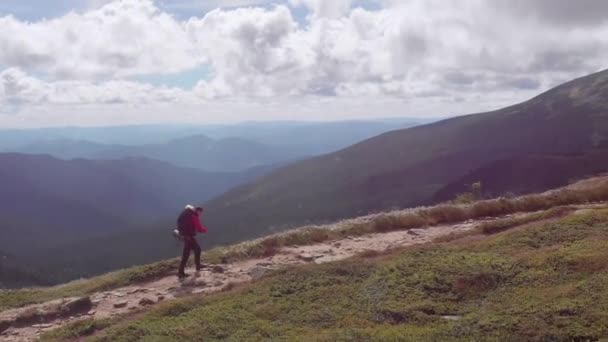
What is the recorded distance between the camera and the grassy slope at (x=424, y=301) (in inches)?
473

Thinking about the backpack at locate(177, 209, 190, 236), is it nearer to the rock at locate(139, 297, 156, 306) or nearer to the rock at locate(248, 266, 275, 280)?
the rock at locate(248, 266, 275, 280)

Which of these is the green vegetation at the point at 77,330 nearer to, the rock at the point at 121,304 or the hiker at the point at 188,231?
the rock at the point at 121,304

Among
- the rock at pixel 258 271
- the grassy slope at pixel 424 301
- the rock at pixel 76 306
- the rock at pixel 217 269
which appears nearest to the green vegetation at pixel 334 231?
the rock at pixel 217 269

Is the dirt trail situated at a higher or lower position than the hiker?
lower

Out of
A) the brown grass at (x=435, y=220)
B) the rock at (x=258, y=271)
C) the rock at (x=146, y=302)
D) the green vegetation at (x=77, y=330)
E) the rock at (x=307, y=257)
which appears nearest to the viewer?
the green vegetation at (x=77, y=330)

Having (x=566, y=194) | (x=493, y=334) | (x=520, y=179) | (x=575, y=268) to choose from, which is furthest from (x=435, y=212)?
(x=520, y=179)

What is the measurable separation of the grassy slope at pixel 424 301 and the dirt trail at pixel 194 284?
183 centimetres

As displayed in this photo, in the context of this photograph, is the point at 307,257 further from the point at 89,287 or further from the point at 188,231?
the point at 89,287

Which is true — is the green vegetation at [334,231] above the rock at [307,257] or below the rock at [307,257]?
above

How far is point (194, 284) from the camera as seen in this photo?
19281 mm

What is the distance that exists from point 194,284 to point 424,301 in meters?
8.85

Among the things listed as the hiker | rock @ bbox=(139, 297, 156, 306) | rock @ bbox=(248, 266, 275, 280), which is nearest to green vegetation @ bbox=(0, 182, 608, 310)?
the hiker

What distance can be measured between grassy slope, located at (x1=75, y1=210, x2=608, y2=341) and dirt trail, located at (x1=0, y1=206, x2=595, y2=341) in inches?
72.0

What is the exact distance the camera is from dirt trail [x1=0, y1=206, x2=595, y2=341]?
1689 cm
